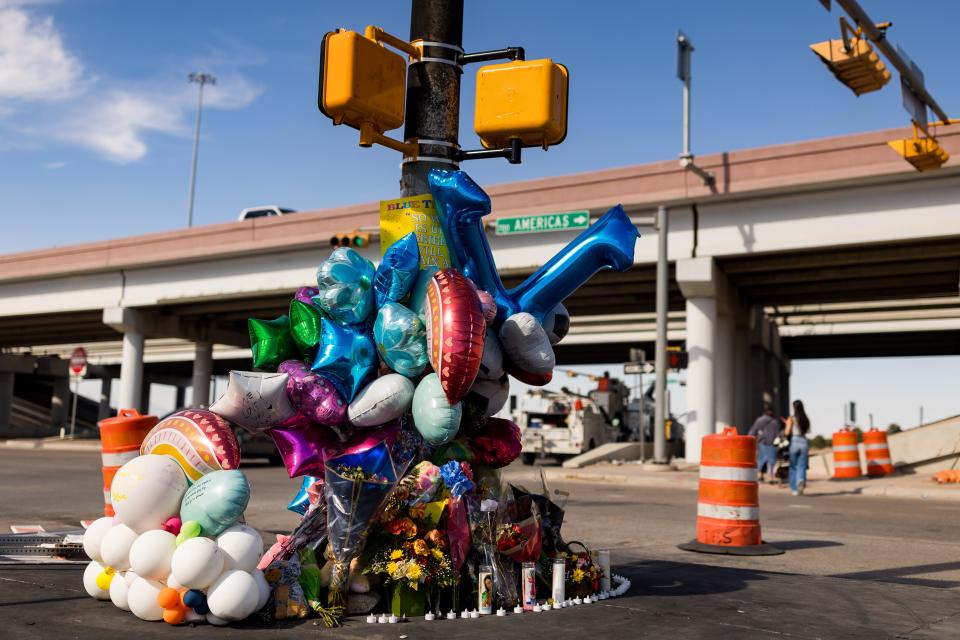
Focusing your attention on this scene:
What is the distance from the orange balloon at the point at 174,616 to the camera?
532cm

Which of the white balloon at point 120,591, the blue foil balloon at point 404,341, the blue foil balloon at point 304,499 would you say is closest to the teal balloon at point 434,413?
the blue foil balloon at point 404,341

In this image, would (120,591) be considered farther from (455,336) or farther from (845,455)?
(845,455)

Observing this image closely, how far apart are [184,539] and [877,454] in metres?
22.1

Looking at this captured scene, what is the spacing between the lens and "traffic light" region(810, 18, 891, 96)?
36.6 feet

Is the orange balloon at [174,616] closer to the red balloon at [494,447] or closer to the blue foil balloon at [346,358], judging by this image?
the blue foil balloon at [346,358]

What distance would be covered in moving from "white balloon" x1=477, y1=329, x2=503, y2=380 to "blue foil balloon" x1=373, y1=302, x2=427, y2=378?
41cm

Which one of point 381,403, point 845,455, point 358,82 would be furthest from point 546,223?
point 381,403

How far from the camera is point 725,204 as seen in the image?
27.0 meters

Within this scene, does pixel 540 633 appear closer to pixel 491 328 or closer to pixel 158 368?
pixel 491 328

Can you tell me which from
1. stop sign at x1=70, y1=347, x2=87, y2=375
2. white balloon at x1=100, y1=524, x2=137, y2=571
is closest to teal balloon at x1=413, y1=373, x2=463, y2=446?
white balloon at x1=100, y1=524, x2=137, y2=571

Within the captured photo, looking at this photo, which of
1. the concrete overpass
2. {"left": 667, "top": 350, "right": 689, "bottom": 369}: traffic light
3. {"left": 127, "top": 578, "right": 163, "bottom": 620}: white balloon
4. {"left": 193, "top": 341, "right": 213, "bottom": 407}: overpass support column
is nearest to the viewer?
{"left": 127, "top": 578, "right": 163, "bottom": 620}: white balloon

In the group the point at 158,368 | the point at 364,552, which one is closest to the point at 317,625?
the point at 364,552

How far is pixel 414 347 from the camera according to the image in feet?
20.3

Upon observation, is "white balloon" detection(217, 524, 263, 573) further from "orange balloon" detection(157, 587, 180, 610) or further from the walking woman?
the walking woman
